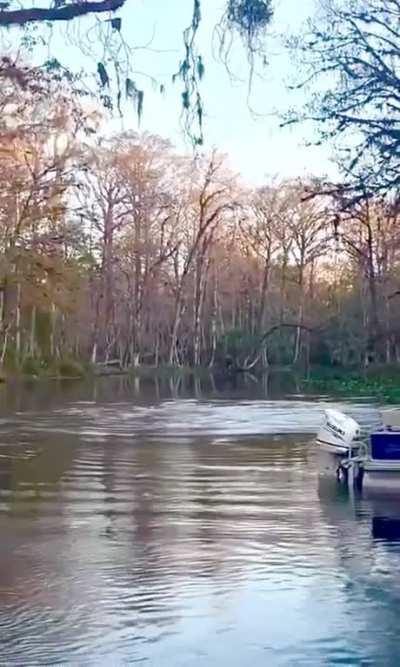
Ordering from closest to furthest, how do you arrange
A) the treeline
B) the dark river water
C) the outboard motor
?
the dark river water < the outboard motor < the treeline

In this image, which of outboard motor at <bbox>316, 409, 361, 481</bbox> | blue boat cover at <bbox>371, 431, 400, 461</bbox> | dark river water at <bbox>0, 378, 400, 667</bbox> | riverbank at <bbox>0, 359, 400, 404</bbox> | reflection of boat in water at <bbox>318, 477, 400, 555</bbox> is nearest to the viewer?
dark river water at <bbox>0, 378, 400, 667</bbox>

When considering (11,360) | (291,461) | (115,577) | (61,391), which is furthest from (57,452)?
(11,360)

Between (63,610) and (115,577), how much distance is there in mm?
1150

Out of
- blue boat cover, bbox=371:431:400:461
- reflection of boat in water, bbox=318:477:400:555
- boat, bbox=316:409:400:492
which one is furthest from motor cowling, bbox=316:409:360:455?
blue boat cover, bbox=371:431:400:461

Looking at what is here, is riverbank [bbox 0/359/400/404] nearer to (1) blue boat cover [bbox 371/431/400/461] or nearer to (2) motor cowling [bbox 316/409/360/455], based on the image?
(2) motor cowling [bbox 316/409/360/455]

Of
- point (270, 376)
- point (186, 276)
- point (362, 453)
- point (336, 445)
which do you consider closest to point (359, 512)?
point (362, 453)

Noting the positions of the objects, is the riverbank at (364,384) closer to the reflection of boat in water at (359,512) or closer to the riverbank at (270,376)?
the riverbank at (270,376)

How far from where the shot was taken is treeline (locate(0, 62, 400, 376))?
51.7m

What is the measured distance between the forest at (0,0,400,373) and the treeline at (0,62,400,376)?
0.34ft

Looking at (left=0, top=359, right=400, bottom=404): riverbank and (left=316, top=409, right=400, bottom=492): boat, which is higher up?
(left=0, top=359, right=400, bottom=404): riverbank

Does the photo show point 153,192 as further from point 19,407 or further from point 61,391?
point 19,407

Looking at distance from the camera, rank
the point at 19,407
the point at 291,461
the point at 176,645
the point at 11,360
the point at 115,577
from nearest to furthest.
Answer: the point at 176,645, the point at 115,577, the point at 291,461, the point at 19,407, the point at 11,360

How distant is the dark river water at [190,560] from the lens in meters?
7.50

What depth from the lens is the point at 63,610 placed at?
27.7ft
